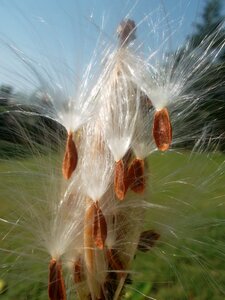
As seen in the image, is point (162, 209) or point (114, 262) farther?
point (162, 209)

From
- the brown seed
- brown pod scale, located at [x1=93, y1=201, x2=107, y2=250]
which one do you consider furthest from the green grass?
brown pod scale, located at [x1=93, y1=201, x2=107, y2=250]

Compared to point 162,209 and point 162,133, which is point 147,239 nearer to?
point 162,209

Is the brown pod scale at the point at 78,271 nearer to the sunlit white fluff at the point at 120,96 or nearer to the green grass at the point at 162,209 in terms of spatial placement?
the green grass at the point at 162,209

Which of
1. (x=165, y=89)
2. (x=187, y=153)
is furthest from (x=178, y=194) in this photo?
(x=165, y=89)

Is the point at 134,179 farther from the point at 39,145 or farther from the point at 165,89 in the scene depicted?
the point at 39,145

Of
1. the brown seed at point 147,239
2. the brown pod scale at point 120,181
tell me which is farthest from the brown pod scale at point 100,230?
the brown seed at point 147,239

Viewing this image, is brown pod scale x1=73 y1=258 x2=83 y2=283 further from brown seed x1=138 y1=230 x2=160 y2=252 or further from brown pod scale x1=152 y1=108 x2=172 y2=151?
brown pod scale x1=152 y1=108 x2=172 y2=151

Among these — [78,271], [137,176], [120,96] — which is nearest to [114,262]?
[78,271]
